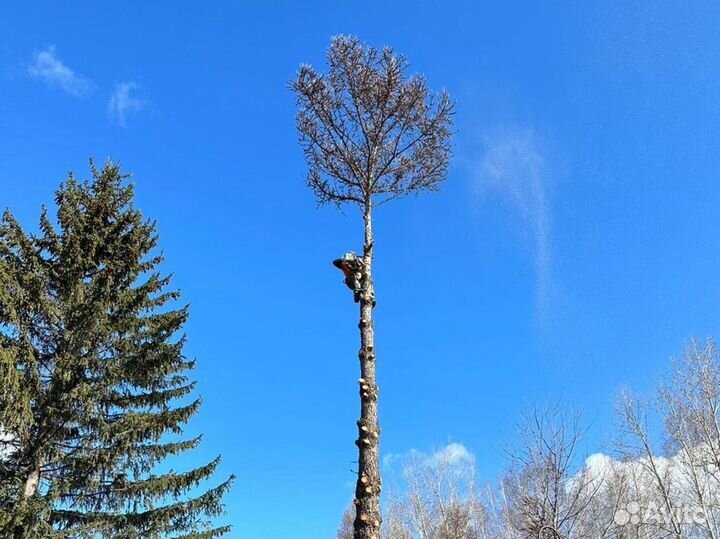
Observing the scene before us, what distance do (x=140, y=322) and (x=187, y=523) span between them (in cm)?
377

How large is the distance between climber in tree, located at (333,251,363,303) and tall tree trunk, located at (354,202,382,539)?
6cm

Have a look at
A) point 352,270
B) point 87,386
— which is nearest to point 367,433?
point 352,270

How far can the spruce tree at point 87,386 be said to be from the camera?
8.45 m

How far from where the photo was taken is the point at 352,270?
6.21 metres

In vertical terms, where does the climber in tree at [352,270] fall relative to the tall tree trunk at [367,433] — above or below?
above

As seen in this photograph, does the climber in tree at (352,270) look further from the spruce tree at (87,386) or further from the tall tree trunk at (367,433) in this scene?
the spruce tree at (87,386)

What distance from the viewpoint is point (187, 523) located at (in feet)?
30.6

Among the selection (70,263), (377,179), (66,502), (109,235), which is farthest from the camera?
(109,235)

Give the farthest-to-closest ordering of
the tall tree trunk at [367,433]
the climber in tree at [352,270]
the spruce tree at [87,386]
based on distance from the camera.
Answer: the spruce tree at [87,386] → the climber in tree at [352,270] → the tall tree trunk at [367,433]

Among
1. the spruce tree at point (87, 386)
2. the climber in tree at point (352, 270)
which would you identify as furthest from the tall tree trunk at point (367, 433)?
the spruce tree at point (87, 386)

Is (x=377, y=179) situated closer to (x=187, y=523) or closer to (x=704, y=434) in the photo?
(x=187, y=523)

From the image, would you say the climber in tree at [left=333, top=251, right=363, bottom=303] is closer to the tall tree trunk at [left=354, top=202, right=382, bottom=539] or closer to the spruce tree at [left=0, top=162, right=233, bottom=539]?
the tall tree trunk at [left=354, top=202, right=382, bottom=539]

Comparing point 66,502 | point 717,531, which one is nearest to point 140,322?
point 66,502

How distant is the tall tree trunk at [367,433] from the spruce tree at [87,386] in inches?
212
